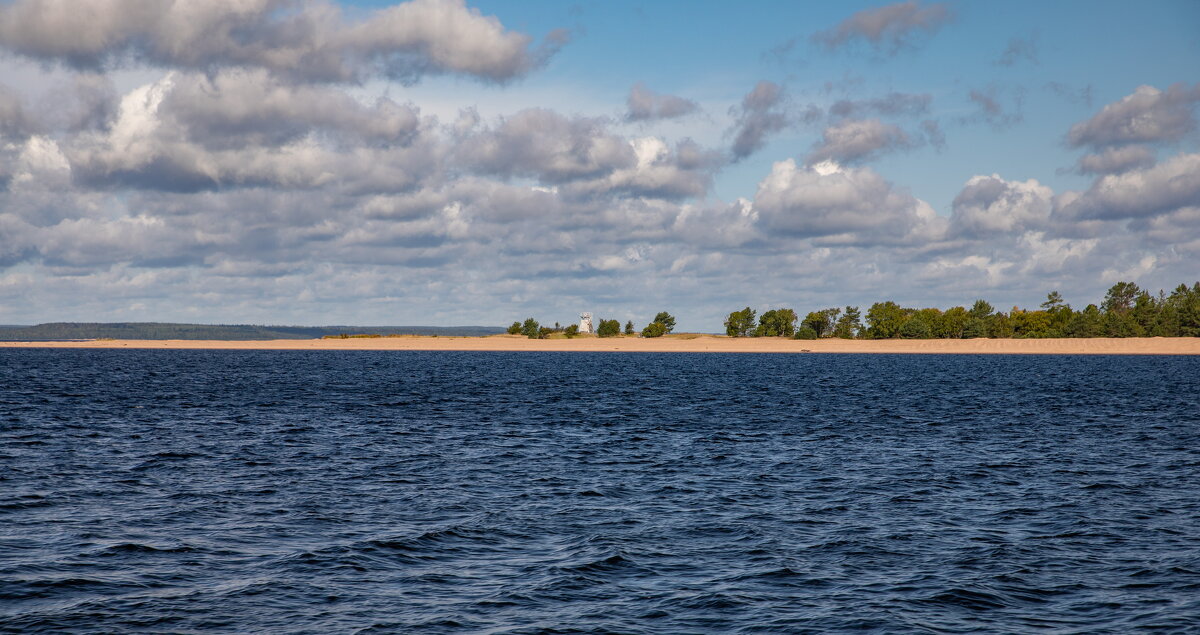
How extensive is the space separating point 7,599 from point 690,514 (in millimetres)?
16935

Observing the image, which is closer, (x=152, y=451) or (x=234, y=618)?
(x=234, y=618)

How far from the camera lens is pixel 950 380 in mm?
112438

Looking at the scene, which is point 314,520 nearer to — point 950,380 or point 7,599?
point 7,599

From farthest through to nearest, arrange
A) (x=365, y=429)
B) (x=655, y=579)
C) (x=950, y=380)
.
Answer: (x=950, y=380) → (x=365, y=429) → (x=655, y=579)

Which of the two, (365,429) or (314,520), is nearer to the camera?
(314,520)

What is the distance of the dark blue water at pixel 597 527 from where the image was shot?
17.8 meters

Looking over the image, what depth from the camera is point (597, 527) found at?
25.2m

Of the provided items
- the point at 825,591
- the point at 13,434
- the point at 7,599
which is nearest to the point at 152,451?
the point at 13,434

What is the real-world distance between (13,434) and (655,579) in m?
41.0

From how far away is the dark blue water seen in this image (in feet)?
58.3

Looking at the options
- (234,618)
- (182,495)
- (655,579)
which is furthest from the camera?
(182,495)

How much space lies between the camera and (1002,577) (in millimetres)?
20141

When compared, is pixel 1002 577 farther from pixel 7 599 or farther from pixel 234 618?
pixel 7 599

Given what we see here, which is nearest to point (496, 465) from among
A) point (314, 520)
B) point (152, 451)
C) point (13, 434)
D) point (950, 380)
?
point (314, 520)
